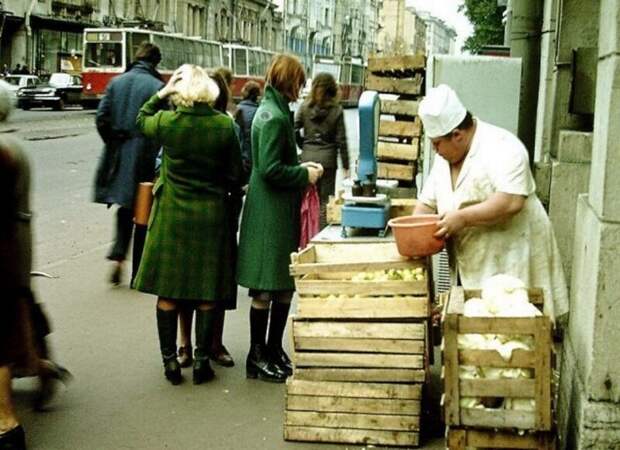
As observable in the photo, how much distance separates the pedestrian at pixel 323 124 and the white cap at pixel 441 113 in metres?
5.77

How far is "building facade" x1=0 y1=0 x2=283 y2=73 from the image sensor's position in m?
54.1

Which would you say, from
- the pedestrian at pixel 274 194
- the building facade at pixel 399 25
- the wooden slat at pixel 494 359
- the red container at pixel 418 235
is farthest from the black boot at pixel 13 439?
the building facade at pixel 399 25

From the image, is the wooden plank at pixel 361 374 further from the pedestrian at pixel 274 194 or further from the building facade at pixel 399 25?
the building facade at pixel 399 25

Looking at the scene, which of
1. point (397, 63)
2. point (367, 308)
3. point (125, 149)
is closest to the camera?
point (367, 308)

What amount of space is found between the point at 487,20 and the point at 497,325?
31709 mm

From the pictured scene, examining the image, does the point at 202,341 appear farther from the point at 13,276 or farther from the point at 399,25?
the point at 399,25

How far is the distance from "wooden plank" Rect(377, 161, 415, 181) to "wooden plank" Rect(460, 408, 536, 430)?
5.86m

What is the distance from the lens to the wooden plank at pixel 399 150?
9969 mm

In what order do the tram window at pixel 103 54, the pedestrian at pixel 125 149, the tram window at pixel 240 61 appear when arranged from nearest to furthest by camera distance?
1. the pedestrian at pixel 125 149
2. the tram window at pixel 103 54
3. the tram window at pixel 240 61

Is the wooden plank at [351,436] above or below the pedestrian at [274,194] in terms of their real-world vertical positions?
below

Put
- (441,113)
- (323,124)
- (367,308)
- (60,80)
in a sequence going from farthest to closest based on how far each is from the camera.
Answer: (60,80), (323,124), (367,308), (441,113)

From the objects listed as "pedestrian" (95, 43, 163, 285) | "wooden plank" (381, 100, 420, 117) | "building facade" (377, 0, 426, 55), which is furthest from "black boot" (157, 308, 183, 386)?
"building facade" (377, 0, 426, 55)

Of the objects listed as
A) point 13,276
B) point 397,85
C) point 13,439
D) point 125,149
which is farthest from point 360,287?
point 397,85

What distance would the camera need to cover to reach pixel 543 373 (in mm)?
4277
